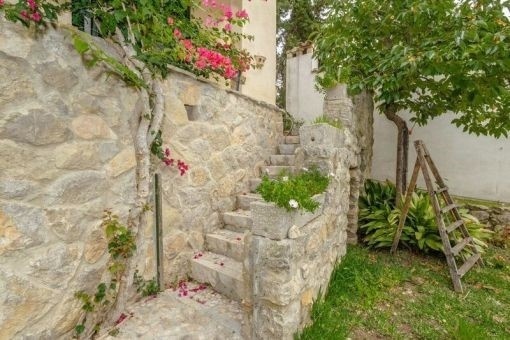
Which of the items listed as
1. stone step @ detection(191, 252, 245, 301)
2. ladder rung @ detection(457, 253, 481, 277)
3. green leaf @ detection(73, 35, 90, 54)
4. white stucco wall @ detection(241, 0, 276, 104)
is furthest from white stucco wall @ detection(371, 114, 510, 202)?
green leaf @ detection(73, 35, 90, 54)

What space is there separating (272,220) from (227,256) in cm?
117

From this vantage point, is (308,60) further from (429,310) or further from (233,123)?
(429,310)

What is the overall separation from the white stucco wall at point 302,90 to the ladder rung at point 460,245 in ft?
14.7

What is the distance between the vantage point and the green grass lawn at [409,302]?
2.30m

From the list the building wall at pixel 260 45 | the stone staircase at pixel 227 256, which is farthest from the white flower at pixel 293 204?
the building wall at pixel 260 45

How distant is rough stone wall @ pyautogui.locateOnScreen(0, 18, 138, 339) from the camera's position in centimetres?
153

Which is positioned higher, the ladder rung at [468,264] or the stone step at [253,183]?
the stone step at [253,183]

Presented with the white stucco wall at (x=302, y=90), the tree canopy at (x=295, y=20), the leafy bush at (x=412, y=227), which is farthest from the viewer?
the tree canopy at (x=295, y=20)

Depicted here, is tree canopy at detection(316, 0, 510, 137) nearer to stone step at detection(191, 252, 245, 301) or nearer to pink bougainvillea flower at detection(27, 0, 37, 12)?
stone step at detection(191, 252, 245, 301)

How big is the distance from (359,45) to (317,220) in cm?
277

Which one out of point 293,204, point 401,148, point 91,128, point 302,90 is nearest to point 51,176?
point 91,128

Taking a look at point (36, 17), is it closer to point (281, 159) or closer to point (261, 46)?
point (281, 159)

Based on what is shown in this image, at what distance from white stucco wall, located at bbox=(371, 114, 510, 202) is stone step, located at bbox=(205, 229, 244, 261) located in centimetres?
415

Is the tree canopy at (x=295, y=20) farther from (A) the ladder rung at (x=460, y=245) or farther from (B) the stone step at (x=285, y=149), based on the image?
(A) the ladder rung at (x=460, y=245)
